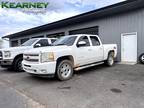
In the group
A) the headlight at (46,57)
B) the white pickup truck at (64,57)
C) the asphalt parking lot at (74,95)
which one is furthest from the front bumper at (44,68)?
the asphalt parking lot at (74,95)

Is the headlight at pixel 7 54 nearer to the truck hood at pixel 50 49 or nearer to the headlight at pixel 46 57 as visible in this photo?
the truck hood at pixel 50 49

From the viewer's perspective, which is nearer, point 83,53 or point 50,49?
point 50,49

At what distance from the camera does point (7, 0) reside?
13.2 meters

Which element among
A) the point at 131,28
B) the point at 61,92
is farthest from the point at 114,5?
the point at 61,92

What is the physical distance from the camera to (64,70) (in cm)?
615

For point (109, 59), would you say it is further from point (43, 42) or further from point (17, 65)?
point (17, 65)

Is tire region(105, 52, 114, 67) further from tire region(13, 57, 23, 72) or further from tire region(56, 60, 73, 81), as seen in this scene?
tire region(13, 57, 23, 72)

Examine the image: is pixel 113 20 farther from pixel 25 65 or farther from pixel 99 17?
pixel 25 65

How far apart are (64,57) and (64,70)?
56cm

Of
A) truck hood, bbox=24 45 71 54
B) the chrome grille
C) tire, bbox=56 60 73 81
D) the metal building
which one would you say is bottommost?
tire, bbox=56 60 73 81

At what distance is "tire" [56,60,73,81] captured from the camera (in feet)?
19.3

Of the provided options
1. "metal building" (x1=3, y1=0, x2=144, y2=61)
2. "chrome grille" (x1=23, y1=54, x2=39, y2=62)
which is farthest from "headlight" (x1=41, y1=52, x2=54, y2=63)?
"metal building" (x1=3, y1=0, x2=144, y2=61)

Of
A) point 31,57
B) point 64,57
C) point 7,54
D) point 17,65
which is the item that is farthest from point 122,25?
point 7,54

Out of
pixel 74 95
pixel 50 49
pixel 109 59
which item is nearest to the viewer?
pixel 74 95
